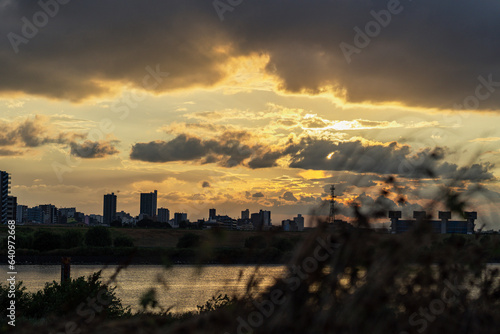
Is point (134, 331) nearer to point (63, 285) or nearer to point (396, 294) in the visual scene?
point (396, 294)

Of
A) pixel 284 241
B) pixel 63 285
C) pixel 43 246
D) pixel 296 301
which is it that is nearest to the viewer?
pixel 296 301

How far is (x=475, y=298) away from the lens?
3.76 m

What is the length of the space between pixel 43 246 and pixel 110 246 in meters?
10.3

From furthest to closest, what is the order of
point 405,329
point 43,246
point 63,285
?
1. point 43,246
2. point 63,285
3. point 405,329

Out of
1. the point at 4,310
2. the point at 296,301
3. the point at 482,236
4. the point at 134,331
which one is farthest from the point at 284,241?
the point at 4,310

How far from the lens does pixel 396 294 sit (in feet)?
11.2

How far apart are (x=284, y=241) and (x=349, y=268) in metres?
0.51

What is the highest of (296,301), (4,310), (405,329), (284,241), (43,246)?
(284,241)

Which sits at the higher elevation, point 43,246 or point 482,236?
point 482,236

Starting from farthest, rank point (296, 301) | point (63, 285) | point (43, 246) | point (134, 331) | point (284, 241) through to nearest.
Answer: point (43, 246) → point (63, 285) → point (284, 241) → point (296, 301) → point (134, 331)

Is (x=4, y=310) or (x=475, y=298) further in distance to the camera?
(x=4, y=310)

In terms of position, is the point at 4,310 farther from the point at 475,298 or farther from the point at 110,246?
the point at 110,246

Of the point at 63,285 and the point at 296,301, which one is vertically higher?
the point at 296,301

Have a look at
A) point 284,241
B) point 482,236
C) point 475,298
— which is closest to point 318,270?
point 284,241
